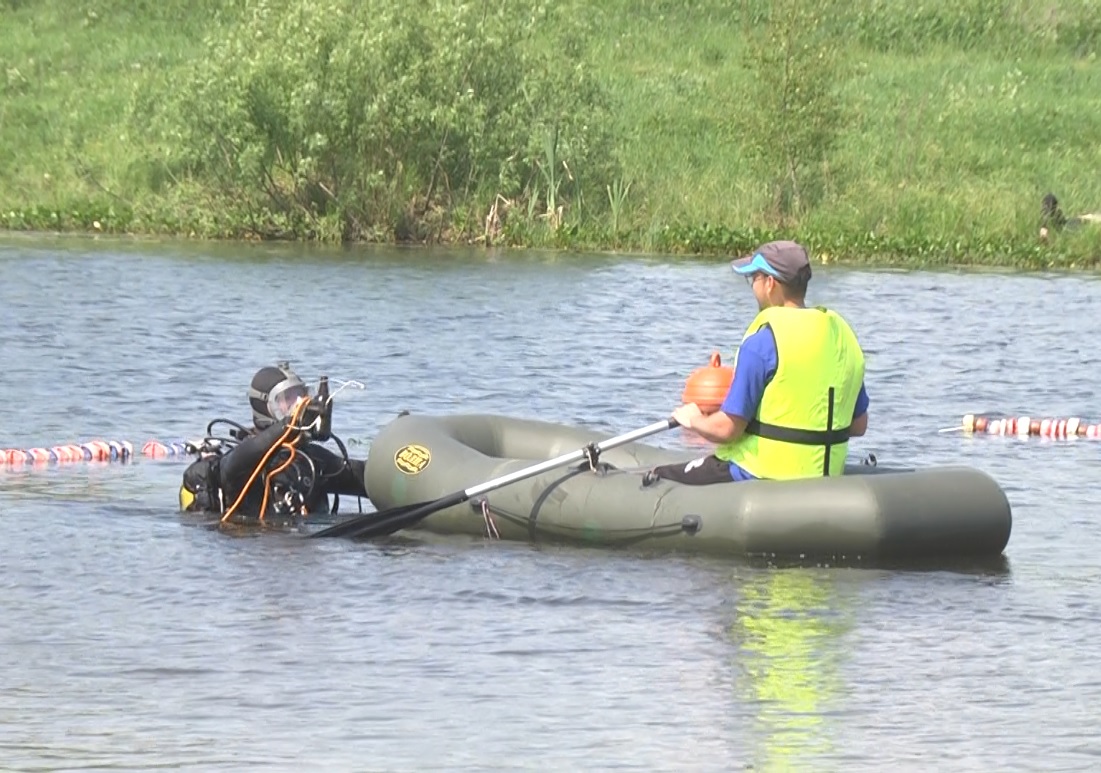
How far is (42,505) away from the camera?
10.8 metres

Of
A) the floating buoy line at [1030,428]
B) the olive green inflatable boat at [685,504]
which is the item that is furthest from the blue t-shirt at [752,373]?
the floating buoy line at [1030,428]

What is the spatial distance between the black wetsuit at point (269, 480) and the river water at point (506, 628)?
19 centimetres

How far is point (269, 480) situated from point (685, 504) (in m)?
2.06

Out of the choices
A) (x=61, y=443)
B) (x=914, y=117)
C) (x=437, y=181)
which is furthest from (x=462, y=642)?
(x=914, y=117)

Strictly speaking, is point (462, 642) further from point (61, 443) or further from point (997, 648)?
point (61, 443)

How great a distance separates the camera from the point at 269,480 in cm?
1007

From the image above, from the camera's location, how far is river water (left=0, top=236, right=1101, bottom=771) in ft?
21.5

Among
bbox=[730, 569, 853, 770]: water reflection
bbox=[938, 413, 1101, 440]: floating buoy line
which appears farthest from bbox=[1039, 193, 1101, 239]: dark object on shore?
bbox=[730, 569, 853, 770]: water reflection

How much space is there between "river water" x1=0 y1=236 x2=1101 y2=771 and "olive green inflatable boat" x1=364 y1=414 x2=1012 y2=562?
5.1 inches

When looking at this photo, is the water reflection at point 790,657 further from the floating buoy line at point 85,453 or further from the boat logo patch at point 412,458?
the floating buoy line at point 85,453

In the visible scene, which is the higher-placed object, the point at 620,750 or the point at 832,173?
the point at 832,173

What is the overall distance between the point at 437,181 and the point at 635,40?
34.7 ft

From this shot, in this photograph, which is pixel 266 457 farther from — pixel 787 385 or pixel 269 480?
pixel 787 385

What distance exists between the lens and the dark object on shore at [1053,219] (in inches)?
1057
